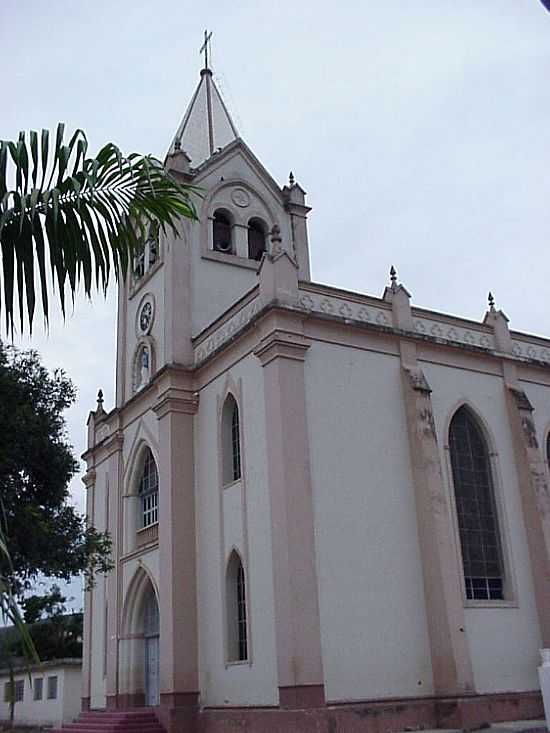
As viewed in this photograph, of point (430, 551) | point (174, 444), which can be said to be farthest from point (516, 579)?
point (174, 444)

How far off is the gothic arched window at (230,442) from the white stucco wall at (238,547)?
261 mm

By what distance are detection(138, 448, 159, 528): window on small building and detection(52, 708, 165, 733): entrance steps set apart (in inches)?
178

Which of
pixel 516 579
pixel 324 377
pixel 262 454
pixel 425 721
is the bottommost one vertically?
pixel 425 721

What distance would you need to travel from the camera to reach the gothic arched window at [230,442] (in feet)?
58.1

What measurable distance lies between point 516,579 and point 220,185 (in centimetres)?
1281

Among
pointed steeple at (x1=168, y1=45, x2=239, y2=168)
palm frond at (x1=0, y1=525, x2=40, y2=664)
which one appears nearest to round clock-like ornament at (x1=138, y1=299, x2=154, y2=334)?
pointed steeple at (x1=168, y1=45, x2=239, y2=168)

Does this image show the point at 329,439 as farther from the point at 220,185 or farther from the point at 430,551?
the point at 220,185

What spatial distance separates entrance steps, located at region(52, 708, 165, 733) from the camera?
1744 cm

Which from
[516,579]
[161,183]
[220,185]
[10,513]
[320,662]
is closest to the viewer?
[161,183]

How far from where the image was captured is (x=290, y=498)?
15.1 m

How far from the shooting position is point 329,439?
16266 mm

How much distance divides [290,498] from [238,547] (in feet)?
7.34

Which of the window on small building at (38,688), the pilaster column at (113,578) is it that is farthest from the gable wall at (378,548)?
the window on small building at (38,688)

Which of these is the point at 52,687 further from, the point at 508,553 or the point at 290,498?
the point at 508,553
